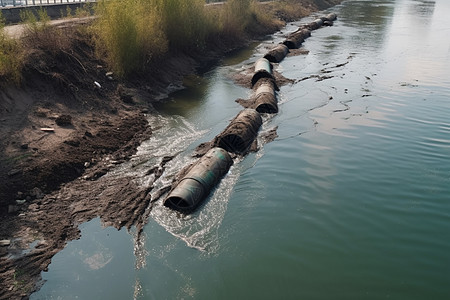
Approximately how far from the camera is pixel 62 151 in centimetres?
1247

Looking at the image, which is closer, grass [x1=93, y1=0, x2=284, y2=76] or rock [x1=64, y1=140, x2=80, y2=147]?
rock [x1=64, y1=140, x2=80, y2=147]

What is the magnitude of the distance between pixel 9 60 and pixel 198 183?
9.49 metres

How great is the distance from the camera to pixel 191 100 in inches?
796

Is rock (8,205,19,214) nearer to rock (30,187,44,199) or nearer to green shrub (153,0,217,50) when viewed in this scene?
rock (30,187,44,199)

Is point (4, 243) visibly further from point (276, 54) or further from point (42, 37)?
point (276, 54)

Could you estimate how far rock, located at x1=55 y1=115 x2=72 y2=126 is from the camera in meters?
13.9

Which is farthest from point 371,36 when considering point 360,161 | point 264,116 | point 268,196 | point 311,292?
point 311,292

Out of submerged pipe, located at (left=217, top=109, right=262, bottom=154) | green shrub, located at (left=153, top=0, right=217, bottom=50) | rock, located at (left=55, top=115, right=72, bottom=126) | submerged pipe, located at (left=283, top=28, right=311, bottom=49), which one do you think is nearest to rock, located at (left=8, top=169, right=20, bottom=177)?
rock, located at (left=55, top=115, right=72, bottom=126)

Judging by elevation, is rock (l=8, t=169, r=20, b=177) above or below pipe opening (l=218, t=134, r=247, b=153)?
above

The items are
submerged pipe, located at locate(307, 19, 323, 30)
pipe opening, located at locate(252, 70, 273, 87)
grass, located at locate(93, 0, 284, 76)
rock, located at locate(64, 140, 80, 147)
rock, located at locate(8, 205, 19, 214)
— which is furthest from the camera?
submerged pipe, located at locate(307, 19, 323, 30)

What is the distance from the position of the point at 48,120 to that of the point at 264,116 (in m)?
9.57

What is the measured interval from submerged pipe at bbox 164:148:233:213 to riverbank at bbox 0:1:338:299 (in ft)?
3.52

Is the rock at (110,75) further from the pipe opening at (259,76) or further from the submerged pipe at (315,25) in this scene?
the submerged pipe at (315,25)

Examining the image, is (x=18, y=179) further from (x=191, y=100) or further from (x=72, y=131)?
(x=191, y=100)
